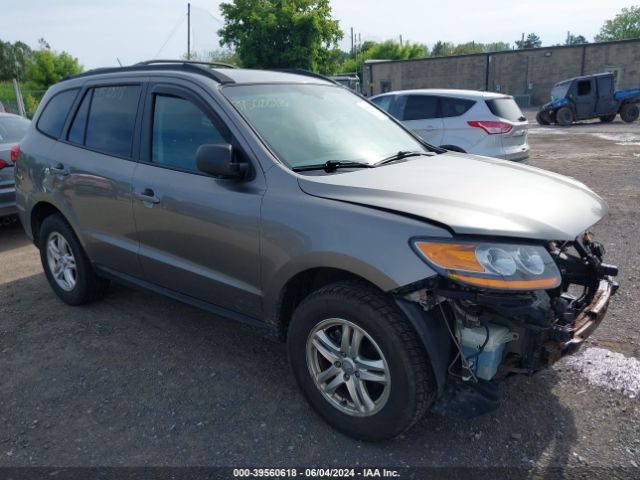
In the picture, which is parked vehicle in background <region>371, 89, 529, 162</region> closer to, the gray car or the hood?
the gray car

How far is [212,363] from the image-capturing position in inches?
141

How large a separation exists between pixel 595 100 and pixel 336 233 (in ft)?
77.7

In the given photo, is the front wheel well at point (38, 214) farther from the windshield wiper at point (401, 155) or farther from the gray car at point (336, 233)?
the windshield wiper at point (401, 155)

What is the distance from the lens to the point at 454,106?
29.8 ft

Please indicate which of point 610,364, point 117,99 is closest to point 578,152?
point 610,364

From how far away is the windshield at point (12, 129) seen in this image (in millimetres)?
7133

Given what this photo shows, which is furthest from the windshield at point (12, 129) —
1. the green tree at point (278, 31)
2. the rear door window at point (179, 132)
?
the green tree at point (278, 31)

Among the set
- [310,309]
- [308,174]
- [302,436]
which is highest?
[308,174]

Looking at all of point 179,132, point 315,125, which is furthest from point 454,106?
point 179,132

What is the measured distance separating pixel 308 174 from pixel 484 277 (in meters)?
1.14

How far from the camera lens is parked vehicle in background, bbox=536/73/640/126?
22.3m

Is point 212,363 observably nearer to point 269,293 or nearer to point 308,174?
point 269,293

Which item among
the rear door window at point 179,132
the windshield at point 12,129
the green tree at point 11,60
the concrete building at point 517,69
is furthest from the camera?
the green tree at point 11,60

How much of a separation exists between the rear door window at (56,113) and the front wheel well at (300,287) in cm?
270
